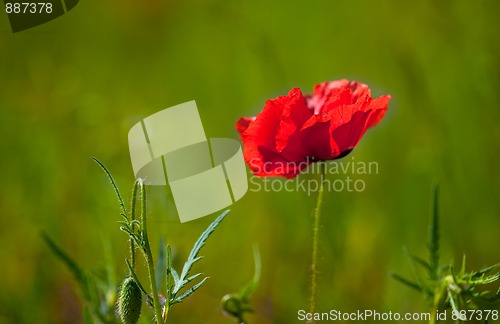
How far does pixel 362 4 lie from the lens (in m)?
3.70

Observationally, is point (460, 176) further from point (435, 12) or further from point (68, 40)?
point (68, 40)

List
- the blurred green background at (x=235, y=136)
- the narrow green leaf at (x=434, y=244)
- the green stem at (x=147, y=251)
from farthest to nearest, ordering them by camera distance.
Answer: the blurred green background at (x=235, y=136), the narrow green leaf at (x=434, y=244), the green stem at (x=147, y=251)

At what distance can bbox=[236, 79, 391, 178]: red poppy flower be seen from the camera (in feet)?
3.85

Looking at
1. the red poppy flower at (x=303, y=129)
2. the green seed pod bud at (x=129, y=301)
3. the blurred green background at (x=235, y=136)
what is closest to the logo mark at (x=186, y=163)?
the blurred green background at (x=235, y=136)

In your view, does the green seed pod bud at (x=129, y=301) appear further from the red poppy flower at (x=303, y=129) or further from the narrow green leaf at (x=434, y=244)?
the narrow green leaf at (x=434, y=244)

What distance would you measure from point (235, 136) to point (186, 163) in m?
0.98

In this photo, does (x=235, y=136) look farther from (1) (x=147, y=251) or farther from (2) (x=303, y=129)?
(1) (x=147, y=251)

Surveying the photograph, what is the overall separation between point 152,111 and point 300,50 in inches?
36.2

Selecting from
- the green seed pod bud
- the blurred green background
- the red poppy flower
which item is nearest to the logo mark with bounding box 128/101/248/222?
the blurred green background

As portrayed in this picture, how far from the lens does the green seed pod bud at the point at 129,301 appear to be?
975mm

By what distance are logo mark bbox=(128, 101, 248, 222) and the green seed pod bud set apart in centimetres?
51

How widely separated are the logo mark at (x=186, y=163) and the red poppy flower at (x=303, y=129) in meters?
0.31

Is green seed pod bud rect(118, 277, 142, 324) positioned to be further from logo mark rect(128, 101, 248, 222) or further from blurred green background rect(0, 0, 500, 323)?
logo mark rect(128, 101, 248, 222)

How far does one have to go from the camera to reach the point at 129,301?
98cm
